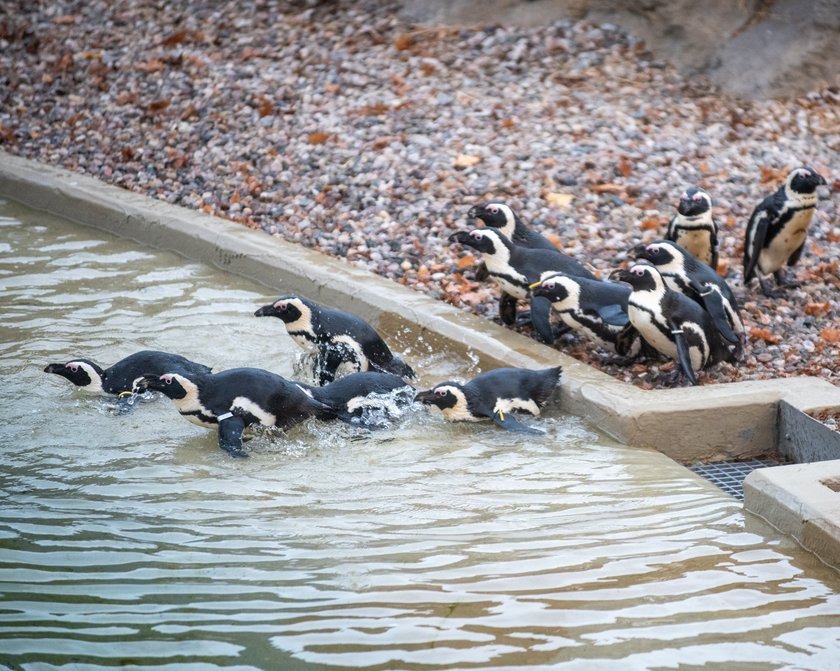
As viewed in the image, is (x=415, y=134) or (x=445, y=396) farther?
(x=415, y=134)

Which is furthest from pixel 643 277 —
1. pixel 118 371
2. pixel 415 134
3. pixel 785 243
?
pixel 415 134

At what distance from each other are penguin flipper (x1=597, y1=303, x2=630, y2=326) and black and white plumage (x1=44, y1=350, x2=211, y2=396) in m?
1.98

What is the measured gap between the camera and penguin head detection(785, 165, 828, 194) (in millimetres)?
6348

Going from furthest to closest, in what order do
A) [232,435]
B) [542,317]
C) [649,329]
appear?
1. [542,317]
2. [649,329]
3. [232,435]

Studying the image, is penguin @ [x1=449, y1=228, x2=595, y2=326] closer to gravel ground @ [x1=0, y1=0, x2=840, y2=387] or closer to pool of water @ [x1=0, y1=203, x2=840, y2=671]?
gravel ground @ [x1=0, y1=0, x2=840, y2=387]

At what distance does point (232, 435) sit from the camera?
15.0 ft

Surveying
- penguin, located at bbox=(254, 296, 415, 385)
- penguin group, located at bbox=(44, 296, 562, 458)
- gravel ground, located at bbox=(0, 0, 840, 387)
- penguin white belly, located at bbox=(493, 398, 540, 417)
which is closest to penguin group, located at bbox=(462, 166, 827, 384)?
gravel ground, located at bbox=(0, 0, 840, 387)

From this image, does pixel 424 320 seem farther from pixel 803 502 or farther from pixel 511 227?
pixel 803 502

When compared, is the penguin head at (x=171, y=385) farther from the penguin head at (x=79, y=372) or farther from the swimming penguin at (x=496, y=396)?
the swimming penguin at (x=496, y=396)

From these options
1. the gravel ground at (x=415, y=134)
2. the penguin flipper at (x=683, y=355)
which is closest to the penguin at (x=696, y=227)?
the gravel ground at (x=415, y=134)

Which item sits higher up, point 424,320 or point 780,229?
point 780,229

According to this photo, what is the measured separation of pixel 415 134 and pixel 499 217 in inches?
90.8

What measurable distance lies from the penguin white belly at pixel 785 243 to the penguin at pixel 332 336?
2317mm

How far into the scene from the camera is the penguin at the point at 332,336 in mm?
5363
